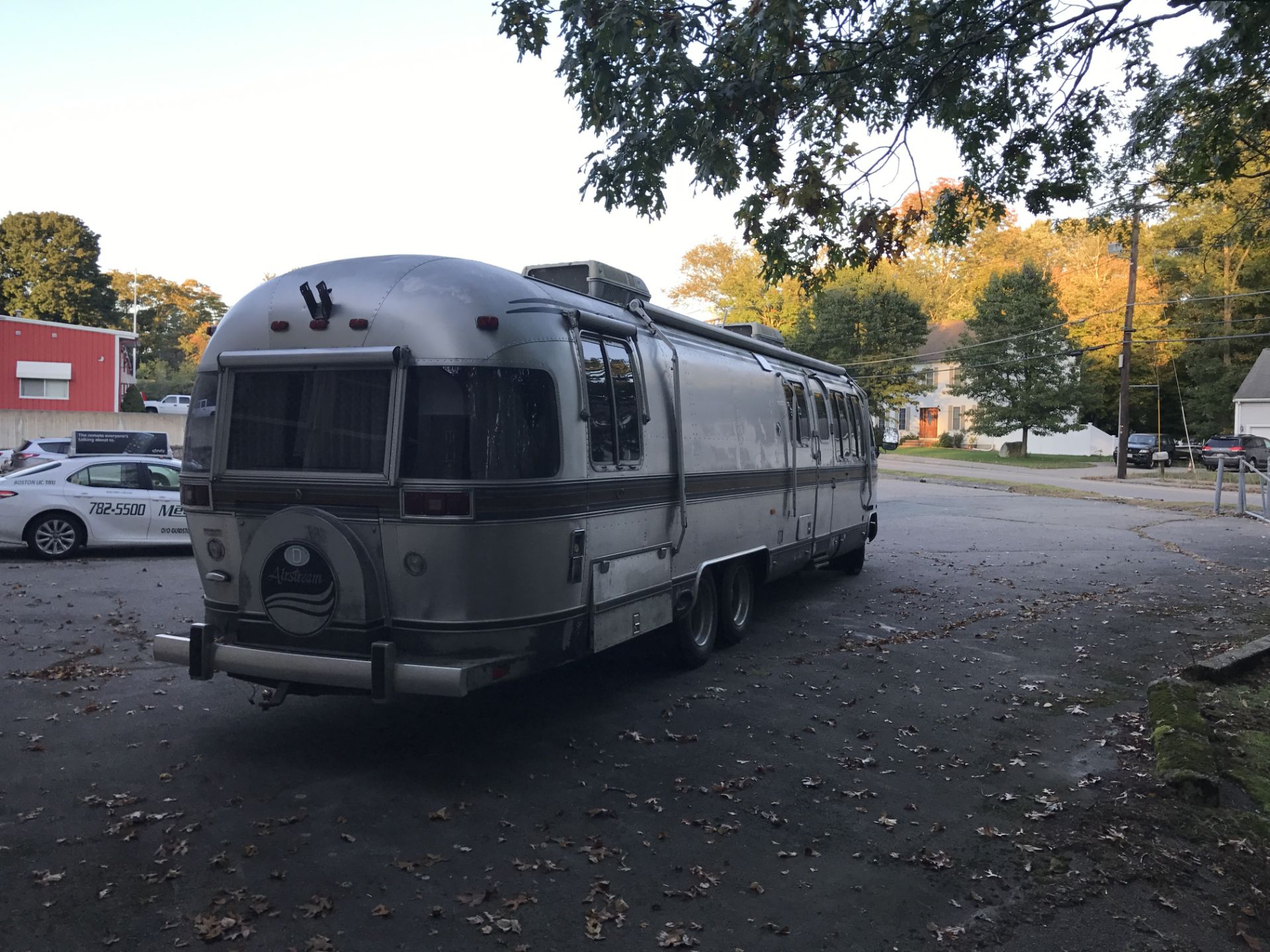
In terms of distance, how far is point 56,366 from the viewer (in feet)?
148

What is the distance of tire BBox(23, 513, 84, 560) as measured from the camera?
13758 millimetres

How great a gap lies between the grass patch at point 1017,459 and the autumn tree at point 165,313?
5929cm

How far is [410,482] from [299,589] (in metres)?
0.96

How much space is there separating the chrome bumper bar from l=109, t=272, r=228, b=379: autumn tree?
82.2m

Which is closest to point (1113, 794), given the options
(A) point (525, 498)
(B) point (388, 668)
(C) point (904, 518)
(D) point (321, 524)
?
(A) point (525, 498)

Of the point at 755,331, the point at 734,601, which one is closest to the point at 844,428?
the point at 755,331

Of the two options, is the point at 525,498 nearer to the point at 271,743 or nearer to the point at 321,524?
the point at 321,524

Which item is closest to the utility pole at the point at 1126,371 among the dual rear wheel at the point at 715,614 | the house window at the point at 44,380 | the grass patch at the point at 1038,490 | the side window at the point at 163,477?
the grass patch at the point at 1038,490

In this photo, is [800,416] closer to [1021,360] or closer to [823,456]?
[823,456]

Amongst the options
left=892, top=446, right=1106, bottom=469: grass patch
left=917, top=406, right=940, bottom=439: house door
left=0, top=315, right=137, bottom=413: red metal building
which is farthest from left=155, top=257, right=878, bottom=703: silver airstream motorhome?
left=917, top=406, right=940, bottom=439: house door

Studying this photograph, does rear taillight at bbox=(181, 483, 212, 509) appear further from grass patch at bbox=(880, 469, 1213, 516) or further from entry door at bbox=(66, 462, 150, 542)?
grass patch at bbox=(880, 469, 1213, 516)

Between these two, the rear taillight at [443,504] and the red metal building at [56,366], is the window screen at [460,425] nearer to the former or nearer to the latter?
the rear taillight at [443,504]

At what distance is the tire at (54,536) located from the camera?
1376 cm

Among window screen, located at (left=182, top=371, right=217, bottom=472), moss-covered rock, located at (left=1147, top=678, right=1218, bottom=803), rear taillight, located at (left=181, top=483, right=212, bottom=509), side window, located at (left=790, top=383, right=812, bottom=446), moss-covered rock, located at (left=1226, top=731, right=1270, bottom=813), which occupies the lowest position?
moss-covered rock, located at (left=1226, top=731, right=1270, bottom=813)
